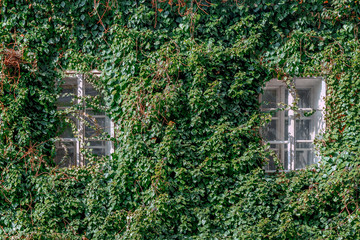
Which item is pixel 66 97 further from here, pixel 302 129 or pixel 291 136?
pixel 302 129

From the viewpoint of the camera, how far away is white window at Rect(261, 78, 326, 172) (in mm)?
5395

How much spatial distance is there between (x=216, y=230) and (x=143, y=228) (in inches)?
41.6

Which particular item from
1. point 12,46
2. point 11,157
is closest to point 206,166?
point 11,157

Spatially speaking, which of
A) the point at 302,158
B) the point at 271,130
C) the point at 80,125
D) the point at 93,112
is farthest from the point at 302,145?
the point at 80,125

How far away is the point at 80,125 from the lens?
538 centimetres

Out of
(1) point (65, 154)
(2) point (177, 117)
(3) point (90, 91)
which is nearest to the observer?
(2) point (177, 117)

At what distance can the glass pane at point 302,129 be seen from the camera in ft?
18.4

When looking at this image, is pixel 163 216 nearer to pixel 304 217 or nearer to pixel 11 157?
pixel 304 217

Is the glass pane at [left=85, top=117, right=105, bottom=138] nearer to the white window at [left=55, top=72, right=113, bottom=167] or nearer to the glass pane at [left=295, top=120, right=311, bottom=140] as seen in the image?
the white window at [left=55, top=72, right=113, bottom=167]

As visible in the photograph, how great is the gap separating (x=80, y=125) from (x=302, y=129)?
3.55m

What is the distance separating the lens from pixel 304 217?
5020 mm

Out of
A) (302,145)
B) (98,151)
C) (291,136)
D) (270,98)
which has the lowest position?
(98,151)

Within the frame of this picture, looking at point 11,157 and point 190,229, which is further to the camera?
point 11,157

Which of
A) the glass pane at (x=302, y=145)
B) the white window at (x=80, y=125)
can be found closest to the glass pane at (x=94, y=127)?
the white window at (x=80, y=125)
